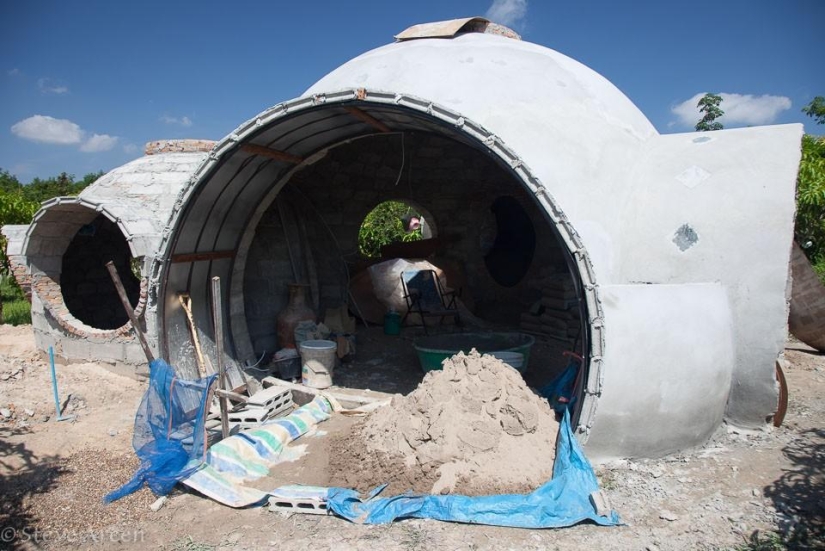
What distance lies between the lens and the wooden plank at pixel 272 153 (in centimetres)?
636

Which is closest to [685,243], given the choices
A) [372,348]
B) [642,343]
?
[642,343]

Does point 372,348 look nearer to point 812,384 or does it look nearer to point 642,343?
point 642,343

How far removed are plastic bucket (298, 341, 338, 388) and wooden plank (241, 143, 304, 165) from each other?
244 cm

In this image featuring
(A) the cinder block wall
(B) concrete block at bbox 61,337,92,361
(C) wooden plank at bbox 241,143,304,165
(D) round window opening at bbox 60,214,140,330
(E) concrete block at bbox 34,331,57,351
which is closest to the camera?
(C) wooden plank at bbox 241,143,304,165

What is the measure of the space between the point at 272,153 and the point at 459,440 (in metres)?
4.12

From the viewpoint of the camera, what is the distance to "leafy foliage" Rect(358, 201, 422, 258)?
60.3ft

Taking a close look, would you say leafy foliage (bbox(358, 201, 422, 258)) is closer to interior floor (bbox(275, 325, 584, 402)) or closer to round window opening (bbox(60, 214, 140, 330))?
interior floor (bbox(275, 325, 584, 402))

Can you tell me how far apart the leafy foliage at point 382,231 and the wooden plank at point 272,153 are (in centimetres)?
1051

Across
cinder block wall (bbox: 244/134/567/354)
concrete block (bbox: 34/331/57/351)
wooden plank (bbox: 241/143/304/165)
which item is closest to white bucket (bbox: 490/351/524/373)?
wooden plank (bbox: 241/143/304/165)

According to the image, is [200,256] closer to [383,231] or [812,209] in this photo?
[812,209]

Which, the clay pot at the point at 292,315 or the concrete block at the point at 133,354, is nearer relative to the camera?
the concrete block at the point at 133,354

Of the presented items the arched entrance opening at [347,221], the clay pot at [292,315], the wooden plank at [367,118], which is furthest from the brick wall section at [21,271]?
the wooden plank at [367,118]

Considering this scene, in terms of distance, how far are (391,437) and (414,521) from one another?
95 centimetres

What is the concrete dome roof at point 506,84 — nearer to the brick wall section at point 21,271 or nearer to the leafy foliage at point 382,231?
the brick wall section at point 21,271
